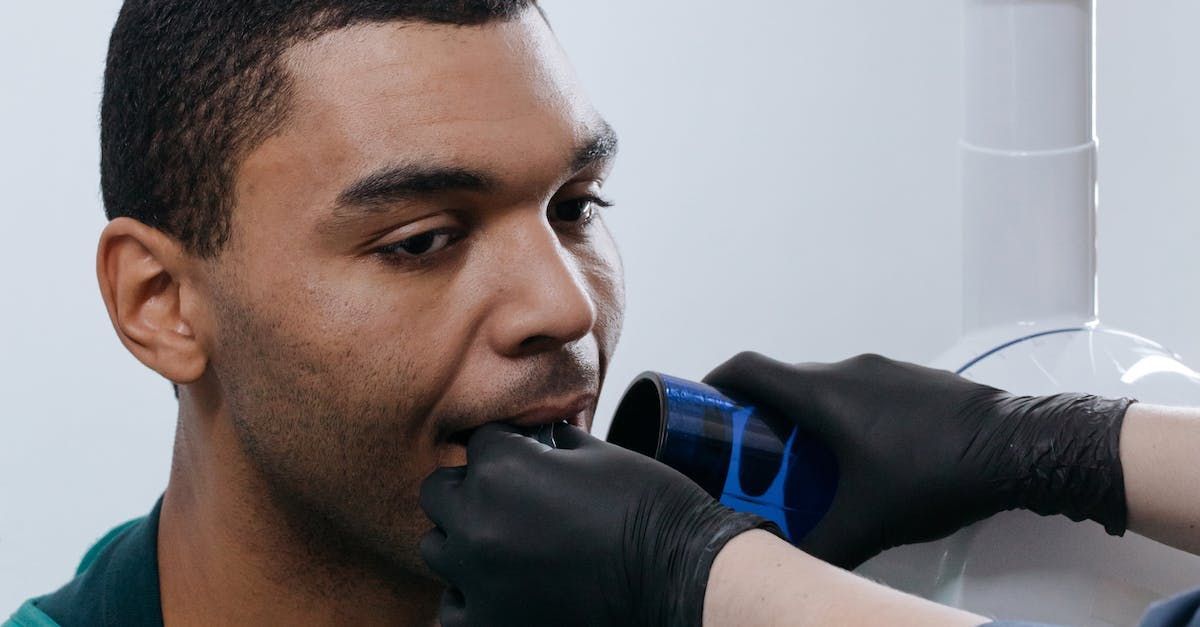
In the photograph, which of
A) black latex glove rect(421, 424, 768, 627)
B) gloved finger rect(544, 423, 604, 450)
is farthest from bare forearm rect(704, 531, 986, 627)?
gloved finger rect(544, 423, 604, 450)

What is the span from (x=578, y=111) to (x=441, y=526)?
1.28ft

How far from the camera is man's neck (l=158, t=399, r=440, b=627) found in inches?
54.6

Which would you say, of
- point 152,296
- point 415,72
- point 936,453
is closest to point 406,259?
point 415,72

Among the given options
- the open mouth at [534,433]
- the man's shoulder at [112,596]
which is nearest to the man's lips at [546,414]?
the open mouth at [534,433]

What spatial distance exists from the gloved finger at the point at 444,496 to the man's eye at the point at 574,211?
262 mm

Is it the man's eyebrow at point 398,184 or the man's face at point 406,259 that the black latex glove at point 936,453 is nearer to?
the man's face at point 406,259

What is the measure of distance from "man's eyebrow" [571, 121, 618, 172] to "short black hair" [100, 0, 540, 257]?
13 centimetres

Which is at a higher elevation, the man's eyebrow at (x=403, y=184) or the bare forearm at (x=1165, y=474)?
the man's eyebrow at (x=403, y=184)

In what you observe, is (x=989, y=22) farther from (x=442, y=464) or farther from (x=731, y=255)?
(x=731, y=255)

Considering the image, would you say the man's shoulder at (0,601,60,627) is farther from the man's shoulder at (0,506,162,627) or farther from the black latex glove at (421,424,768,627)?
the black latex glove at (421,424,768,627)

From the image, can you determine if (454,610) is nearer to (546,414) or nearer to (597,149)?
(546,414)

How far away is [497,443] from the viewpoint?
1.20m

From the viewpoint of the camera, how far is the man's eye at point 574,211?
53.8 inches

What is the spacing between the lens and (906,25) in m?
2.54
